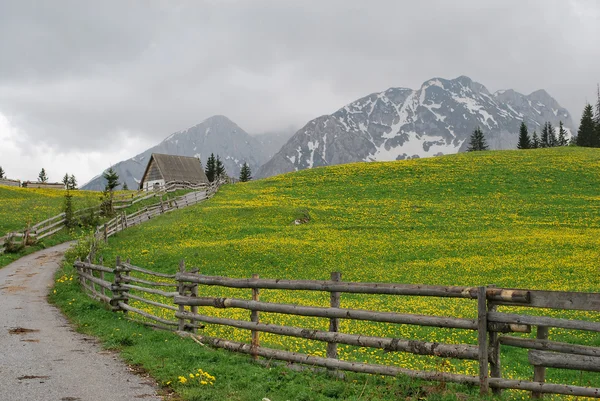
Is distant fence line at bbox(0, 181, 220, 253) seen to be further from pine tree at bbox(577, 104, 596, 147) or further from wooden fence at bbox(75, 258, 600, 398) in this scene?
pine tree at bbox(577, 104, 596, 147)

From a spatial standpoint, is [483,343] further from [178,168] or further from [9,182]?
[9,182]

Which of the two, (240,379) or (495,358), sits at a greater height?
(495,358)

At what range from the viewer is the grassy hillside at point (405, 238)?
19422mm

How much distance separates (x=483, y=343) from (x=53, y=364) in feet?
30.1

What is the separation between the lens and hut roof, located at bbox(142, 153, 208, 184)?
89062mm

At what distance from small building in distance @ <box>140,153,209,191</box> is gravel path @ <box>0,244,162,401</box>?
231ft

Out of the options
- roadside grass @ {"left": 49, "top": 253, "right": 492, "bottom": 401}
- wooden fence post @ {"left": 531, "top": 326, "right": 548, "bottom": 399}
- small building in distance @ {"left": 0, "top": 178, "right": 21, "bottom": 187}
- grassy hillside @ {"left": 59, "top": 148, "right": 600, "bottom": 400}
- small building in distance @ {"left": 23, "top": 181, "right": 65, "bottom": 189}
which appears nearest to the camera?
wooden fence post @ {"left": 531, "top": 326, "right": 548, "bottom": 399}

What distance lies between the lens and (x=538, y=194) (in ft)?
169

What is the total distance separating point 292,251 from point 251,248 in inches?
113

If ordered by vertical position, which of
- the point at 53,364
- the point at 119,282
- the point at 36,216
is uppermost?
A: the point at 36,216

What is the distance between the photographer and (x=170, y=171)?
296 feet

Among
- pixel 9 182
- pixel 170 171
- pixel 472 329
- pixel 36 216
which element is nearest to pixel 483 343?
pixel 472 329

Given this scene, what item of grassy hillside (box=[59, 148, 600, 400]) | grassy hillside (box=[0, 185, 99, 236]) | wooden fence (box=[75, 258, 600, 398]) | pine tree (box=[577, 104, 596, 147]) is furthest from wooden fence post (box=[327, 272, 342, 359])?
pine tree (box=[577, 104, 596, 147])

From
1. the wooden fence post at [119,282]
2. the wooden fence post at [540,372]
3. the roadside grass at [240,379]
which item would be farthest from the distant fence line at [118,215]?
the wooden fence post at [540,372]
